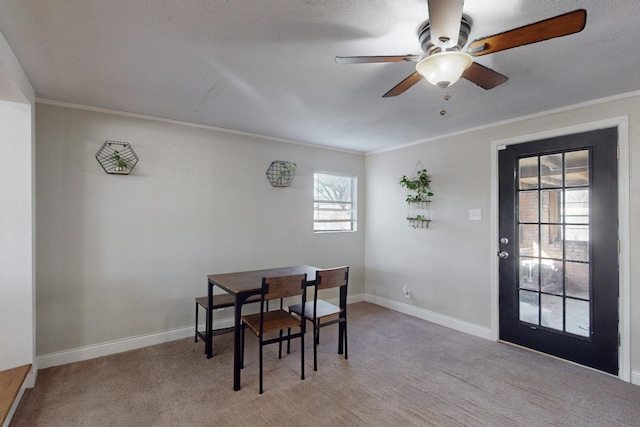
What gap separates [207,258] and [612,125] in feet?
13.1

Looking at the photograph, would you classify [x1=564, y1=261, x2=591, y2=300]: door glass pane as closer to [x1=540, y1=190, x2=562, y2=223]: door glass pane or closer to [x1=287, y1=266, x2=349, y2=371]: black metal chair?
[x1=540, y1=190, x2=562, y2=223]: door glass pane

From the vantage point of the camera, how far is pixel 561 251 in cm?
298

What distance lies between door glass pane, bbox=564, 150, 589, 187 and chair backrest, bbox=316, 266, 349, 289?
2.21 m

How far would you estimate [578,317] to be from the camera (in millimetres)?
2875

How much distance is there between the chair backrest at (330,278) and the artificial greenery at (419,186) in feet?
5.69

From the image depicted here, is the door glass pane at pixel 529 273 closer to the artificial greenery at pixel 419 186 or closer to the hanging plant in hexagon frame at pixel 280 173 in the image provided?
the artificial greenery at pixel 419 186

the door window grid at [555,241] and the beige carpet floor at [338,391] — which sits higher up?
the door window grid at [555,241]

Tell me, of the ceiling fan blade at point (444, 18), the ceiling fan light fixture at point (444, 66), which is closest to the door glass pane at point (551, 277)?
the ceiling fan light fixture at point (444, 66)

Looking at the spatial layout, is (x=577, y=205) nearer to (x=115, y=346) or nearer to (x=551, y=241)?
(x=551, y=241)

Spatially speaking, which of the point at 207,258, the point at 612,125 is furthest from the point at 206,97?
the point at 612,125

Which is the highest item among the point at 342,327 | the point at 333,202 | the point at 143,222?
the point at 333,202

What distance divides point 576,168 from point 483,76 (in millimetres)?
1811

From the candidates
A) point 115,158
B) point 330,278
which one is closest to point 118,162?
point 115,158

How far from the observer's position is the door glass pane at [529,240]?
314 centimetres
